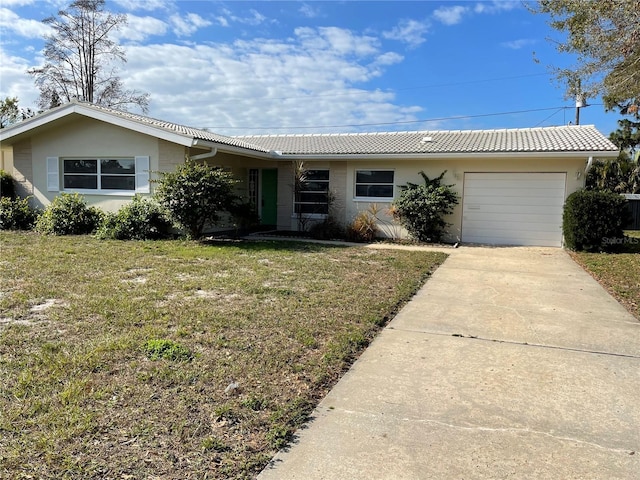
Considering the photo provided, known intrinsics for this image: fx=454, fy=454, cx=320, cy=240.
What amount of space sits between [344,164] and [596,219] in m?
7.39

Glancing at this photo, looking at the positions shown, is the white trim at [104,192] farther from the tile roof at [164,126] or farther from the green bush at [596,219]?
the green bush at [596,219]

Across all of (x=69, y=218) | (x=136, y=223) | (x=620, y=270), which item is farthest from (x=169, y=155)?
(x=620, y=270)

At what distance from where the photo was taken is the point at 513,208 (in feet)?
43.8

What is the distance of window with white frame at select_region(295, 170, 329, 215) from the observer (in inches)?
613

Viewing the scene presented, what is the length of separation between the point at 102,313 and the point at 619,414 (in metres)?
5.13

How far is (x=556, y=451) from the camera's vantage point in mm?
2799

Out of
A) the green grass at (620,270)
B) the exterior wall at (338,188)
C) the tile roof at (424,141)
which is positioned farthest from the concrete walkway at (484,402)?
the exterior wall at (338,188)

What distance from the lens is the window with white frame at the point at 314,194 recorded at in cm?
1556

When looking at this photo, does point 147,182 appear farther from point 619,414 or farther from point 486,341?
point 619,414

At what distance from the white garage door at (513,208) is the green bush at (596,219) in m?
1.10

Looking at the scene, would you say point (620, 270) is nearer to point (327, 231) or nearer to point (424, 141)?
point (424, 141)

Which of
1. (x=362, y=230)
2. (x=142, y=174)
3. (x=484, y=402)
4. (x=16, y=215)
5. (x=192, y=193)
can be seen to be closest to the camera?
(x=484, y=402)

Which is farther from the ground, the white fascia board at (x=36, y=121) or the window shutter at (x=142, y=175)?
the white fascia board at (x=36, y=121)

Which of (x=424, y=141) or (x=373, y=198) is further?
(x=424, y=141)
